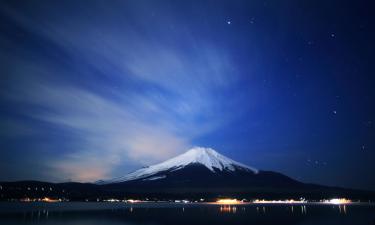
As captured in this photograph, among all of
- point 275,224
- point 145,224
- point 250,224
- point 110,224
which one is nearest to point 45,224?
point 110,224

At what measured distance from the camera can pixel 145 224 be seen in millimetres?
53250

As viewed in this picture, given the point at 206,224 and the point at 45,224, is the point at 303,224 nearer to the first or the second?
the point at 206,224

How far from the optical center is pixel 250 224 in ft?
165

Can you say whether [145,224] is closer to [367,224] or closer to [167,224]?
[167,224]

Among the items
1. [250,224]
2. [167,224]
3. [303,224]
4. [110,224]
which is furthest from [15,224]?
[303,224]

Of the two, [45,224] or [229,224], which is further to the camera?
[45,224]

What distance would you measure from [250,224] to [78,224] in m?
23.6

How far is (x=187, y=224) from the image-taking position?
1972 inches

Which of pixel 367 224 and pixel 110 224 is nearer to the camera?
pixel 367 224

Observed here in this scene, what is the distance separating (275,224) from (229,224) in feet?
20.3

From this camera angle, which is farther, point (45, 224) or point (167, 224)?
point (45, 224)

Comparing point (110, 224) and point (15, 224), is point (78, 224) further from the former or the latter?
point (15, 224)

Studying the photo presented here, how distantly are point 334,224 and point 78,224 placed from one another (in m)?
35.0

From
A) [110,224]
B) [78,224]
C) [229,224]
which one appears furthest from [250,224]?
[78,224]
